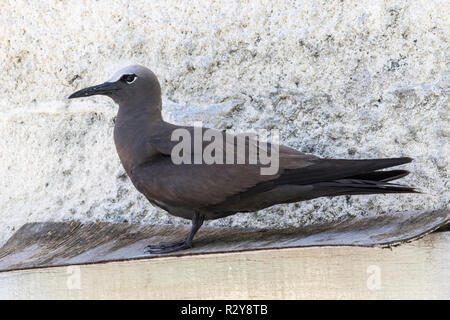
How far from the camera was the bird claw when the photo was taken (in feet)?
7.15

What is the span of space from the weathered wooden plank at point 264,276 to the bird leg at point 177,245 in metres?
0.09

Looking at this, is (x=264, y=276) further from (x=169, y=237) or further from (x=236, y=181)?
(x=169, y=237)

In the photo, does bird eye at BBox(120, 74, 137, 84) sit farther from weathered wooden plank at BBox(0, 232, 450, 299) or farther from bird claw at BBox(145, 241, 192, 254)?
weathered wooden plank at BBox(0, 232, 450, 299)

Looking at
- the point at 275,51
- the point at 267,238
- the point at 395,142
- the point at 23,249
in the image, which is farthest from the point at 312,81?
the point at 23,249

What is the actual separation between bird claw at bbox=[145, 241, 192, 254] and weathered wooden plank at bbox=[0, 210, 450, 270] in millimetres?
31

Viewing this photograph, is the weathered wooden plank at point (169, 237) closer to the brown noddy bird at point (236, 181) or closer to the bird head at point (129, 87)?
the brown noddy bird at point (236, 181)

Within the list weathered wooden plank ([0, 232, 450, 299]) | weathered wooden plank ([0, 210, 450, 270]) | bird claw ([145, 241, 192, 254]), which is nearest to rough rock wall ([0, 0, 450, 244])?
weathered wooden plank ([0, 210, 450, 270])

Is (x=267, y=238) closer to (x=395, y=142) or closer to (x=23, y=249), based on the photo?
(x=395, y=142)

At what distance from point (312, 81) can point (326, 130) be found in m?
0.19

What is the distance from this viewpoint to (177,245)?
225cm

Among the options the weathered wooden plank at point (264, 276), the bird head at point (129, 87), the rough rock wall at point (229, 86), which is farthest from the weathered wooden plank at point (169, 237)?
the bird head at point (129, 87)

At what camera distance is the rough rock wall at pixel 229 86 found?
264cm

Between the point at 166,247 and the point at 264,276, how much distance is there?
0.33 m

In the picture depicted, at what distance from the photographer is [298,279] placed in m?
2.03
